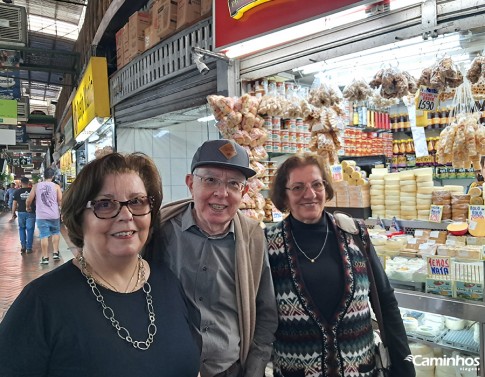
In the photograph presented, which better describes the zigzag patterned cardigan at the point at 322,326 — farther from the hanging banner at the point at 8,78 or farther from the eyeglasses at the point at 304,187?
the hanging banner at the point at 8,78

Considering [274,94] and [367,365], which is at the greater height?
[274,94]

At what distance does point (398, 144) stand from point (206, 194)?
5.78 meters

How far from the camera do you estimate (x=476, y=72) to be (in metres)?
2.61

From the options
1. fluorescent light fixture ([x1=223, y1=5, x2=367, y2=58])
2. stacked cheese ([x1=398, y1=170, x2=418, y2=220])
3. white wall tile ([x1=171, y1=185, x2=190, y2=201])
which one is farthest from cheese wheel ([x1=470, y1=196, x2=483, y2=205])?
white wall tile ([x1=171, y1=185, x2=190, y2=201])

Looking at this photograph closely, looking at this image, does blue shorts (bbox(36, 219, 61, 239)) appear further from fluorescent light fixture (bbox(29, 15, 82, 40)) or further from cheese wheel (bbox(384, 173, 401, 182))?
fluorescent light fixture (bbox(29, 15, 82, 40))

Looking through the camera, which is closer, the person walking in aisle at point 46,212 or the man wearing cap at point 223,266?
the man wearing cap at point 223,266

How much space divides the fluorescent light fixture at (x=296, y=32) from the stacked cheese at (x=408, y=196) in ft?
4.57

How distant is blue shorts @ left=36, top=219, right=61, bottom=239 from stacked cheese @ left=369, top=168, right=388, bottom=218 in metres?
6.34

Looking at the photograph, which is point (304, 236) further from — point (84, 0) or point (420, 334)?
point (84, 0)

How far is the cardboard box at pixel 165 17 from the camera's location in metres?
4.97

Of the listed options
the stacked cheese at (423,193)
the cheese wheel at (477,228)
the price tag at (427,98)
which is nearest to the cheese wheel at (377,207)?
the stacked cheese at (423,193)

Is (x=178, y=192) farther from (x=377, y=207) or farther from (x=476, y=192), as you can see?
(x=476, y=192)

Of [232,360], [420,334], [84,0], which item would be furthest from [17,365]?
[84,0]

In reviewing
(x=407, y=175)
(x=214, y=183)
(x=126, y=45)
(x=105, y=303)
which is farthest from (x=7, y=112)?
(x=105, y=303)
